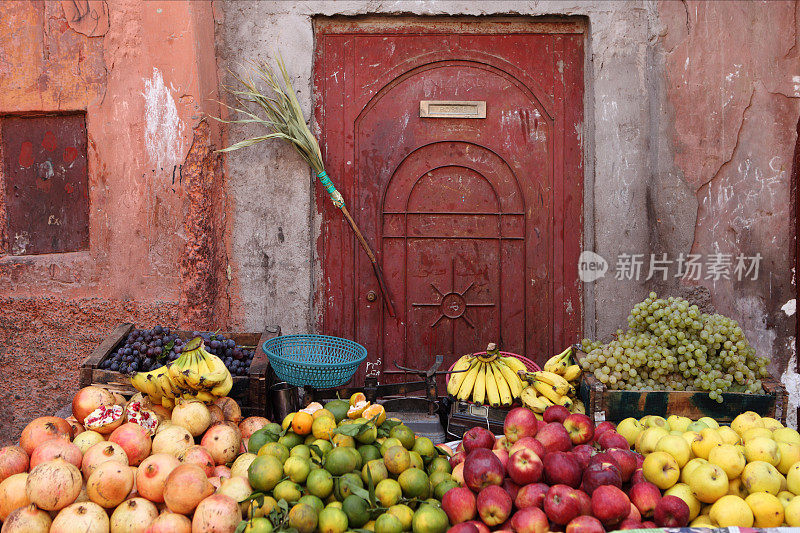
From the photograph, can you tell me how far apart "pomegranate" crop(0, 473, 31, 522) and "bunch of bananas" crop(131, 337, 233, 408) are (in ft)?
2.24

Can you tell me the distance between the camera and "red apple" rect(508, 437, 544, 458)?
210cm

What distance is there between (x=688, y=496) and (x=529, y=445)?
0.58m

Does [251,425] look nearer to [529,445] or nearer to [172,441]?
[172,441]

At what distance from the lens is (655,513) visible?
1.95 meters

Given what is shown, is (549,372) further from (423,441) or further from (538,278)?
(538,278)

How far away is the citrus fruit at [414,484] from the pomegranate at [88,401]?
5.02 feet

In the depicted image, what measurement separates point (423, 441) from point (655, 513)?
0.89 m

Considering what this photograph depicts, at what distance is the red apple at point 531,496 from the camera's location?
1896mm

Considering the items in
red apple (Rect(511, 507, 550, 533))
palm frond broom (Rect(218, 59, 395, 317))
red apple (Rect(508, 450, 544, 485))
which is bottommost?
red apple (Rect(511, 507, 550, 533))

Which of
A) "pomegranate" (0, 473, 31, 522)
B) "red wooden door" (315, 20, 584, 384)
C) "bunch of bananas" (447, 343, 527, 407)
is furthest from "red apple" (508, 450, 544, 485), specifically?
"red wooden door" (315, 20, 584, 384)

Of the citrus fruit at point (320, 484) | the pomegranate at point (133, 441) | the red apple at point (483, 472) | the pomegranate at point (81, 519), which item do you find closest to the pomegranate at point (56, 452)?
the pomegranate at point (133, 441)

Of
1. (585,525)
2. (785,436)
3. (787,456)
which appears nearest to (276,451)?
(585,525)

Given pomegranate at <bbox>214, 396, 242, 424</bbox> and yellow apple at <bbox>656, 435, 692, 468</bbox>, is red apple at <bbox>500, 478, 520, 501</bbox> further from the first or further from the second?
pomegranate at <bbox>214, 396, 242, 424</bbox>

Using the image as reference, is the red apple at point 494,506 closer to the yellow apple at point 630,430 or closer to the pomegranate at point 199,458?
the yellow apple at point 630,430
